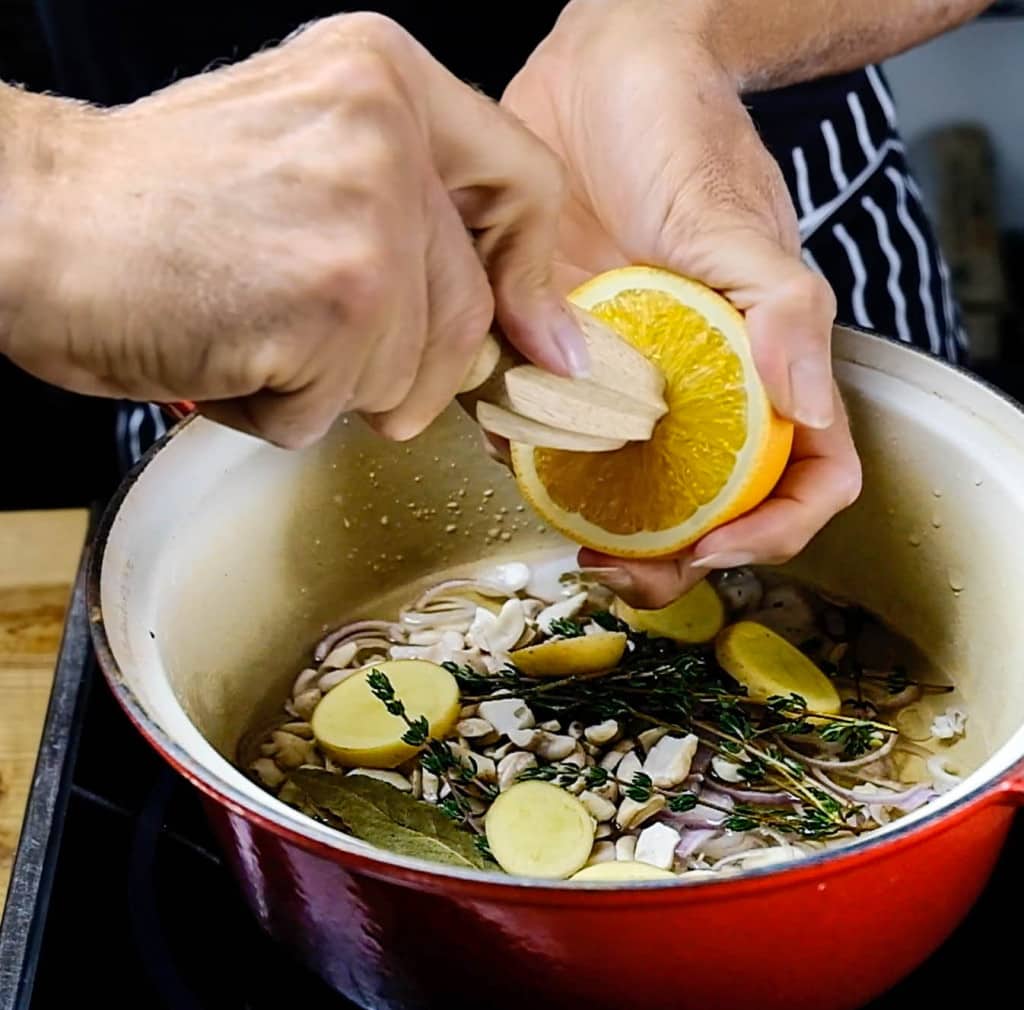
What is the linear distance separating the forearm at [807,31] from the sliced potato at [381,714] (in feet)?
1.24

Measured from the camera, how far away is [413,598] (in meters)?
0.90

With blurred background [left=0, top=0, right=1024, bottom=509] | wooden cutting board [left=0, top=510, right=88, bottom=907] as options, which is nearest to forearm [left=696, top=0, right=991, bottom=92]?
wooden cutting board [left=0, top=510, right=88, bottom=907]

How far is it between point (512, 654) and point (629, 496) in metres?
0.11

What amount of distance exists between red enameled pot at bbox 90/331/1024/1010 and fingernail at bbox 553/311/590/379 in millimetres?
202

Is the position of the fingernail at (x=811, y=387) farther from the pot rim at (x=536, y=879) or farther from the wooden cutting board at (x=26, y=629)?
the wooden cutting board at (x=26, y=629)

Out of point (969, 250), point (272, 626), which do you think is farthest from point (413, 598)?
point (969, 250)

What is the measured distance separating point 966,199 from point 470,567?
1061mm

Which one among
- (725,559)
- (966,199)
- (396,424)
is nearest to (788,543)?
(725,559)

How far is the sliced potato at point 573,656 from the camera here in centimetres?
77

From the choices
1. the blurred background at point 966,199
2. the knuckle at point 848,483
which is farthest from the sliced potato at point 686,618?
the blurred background at point 966,199

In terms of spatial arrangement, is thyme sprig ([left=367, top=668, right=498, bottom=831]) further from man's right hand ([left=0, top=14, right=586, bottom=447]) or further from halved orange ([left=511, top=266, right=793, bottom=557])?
man's right hand ([left=0, top=14, right=586, bottom=447])

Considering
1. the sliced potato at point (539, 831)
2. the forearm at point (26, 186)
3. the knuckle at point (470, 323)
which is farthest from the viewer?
the sliced potato at point (539, 831)

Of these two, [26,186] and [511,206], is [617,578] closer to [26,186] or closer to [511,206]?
[511,206]

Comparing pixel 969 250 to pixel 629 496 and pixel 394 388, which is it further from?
pixel 394 388
